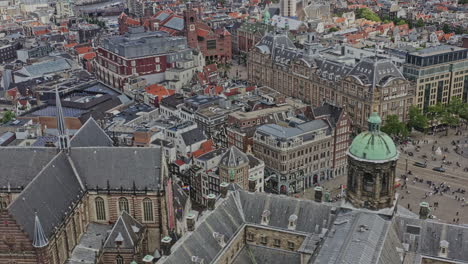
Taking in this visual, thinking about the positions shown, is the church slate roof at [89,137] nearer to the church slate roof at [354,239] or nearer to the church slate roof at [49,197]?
the church slate roof at [49,197]

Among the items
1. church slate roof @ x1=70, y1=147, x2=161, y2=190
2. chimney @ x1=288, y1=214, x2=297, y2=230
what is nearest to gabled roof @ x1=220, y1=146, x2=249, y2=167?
church slate roof @ x1=70, y1=147, x2=161, y2=190

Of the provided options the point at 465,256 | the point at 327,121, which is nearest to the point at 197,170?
the point at 327,121

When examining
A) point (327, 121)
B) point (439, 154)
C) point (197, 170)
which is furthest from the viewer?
point (439, 154)

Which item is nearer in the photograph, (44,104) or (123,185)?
(123,185)

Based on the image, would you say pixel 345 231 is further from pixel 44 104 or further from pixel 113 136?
pixel 44 104

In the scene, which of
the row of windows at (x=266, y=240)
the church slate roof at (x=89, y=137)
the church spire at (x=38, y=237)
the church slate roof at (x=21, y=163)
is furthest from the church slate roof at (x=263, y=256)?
the church slate roof at (x=89, y=137)

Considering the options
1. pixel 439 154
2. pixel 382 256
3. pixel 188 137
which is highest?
pixel 382 256

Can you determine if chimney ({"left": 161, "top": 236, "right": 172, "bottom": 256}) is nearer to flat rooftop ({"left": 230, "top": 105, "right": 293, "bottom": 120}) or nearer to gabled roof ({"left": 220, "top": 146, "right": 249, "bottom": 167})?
gabled roof ({"left": 220, "top": 146, "right": 249, "bottom": 167})
